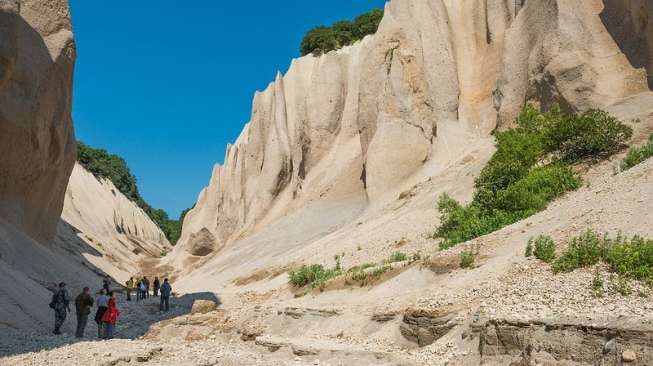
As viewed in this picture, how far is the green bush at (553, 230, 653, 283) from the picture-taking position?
8775 millimetres

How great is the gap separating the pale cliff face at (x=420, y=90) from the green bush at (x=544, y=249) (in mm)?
12168

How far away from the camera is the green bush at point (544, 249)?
1053 cm

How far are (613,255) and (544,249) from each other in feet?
4.93

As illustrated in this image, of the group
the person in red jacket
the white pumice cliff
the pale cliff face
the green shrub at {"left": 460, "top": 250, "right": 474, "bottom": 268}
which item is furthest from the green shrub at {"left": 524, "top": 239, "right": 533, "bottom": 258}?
the pale cliff face

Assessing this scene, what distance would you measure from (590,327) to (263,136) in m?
38.8

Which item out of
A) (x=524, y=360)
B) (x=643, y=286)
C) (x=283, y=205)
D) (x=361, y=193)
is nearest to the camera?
(x=524, y=360)

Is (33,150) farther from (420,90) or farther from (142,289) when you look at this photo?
(420,90)

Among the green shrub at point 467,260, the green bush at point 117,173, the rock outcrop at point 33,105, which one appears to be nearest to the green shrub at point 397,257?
the green shrub at point 467,260

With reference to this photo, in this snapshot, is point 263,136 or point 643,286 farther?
point 263,136

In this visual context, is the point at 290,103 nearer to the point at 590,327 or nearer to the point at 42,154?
the point at 42,154

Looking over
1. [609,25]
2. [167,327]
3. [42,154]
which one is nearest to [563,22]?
[609,25]

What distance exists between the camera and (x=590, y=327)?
692cm

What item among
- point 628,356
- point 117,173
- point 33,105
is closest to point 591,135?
point 628,356

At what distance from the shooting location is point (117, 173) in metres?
79.8
